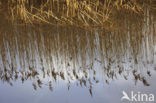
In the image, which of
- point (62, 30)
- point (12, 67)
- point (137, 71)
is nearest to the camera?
point (137, 71)

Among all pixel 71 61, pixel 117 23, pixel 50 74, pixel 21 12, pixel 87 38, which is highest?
pixel 21 12

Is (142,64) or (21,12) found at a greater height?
(21,12)

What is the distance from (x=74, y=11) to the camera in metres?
2.16

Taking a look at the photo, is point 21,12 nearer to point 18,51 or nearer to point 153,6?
point 18,51

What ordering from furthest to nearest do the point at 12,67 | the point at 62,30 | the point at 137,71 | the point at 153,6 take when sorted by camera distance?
the point at 153,6 < the point at 62,30 < the point at 12,67 < the point at 137,71

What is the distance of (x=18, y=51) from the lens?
208cm

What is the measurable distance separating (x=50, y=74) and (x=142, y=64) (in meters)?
0.95

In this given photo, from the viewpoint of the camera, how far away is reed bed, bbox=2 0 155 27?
2.15 meters

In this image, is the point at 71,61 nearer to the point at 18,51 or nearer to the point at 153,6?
the point at 18,51

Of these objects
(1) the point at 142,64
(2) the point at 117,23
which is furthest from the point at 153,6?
(1) the point at 142,64

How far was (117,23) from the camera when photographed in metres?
2.17

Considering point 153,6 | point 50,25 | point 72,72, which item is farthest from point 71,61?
point 153,6

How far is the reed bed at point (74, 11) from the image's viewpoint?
215 centimetres

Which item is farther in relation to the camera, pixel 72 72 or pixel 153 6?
pixel 153 6
